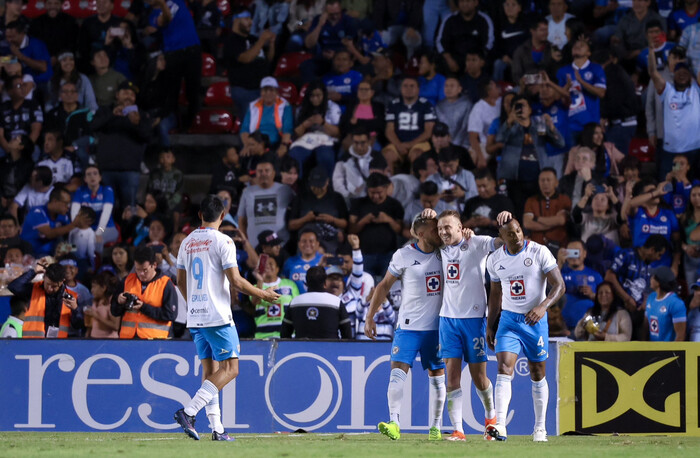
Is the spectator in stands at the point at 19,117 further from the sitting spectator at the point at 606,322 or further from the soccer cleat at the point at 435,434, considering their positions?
the soccer cleat at the point at 435,434

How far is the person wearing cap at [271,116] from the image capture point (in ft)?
56.0

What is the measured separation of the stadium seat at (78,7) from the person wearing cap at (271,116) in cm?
445

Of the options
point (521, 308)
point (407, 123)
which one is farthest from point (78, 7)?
point (521, 308)

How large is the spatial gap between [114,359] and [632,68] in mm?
9759

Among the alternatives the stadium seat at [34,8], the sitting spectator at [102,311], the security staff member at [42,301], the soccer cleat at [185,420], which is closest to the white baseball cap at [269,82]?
the sitting spectator at [102,311]

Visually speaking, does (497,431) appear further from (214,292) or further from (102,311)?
(102,311)

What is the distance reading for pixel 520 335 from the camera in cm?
1042

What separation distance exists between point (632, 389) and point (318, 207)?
202 inches

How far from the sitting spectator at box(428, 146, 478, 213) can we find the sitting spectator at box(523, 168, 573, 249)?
0.84m

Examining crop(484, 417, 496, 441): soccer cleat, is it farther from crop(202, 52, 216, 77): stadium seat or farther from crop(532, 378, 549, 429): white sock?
crop(202, 52, 216, 77): stadium seat

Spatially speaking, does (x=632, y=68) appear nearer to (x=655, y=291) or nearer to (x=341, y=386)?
(x=655, y=291)

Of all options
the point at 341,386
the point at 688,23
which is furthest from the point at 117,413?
the point at 688,23

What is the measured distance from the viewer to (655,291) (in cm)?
1374

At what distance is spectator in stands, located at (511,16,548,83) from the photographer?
17.3 metres
